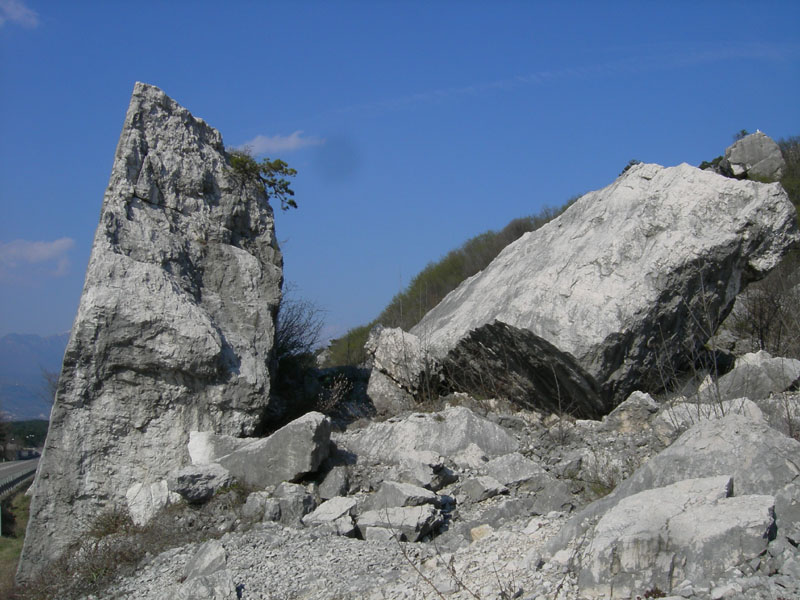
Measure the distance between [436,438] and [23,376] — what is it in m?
73.3

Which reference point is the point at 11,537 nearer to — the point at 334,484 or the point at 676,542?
the point at 334,484

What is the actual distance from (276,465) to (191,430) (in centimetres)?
112

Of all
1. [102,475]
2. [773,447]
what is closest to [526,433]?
[773,447]

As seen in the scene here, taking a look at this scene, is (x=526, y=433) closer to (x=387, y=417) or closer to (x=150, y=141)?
(x=387, y=417)

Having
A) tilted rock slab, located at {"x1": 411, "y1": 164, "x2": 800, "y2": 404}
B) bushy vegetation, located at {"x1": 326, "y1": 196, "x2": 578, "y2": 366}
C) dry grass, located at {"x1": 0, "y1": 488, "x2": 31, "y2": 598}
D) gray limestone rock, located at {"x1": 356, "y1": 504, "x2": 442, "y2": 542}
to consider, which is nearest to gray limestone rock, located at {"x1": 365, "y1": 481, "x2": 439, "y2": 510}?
gray limestone rock, located at {"x1": 356, "y1": 504, "x2": 442, "y2": 542}

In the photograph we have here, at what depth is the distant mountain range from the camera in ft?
47.9

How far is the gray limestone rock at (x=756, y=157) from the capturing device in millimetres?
22188

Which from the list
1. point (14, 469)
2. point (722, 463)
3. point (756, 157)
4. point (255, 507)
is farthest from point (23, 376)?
point (722, 463)

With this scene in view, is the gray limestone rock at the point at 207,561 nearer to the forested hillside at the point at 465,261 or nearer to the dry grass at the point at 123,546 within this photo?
the dry grass at the point at 123,546

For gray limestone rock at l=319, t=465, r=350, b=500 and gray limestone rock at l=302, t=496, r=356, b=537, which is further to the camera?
gray limestone rock at l=319, t=465, r=350, b=500

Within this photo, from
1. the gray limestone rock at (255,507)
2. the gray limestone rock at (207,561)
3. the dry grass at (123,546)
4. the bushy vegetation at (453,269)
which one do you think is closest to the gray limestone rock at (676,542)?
the gray limestone rock at (207,561)

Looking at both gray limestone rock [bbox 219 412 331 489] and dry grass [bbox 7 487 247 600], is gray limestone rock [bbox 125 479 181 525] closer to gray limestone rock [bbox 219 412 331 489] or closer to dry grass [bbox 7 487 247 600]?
dry grass [bbox 7 487 247 600]

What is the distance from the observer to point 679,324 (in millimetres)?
6609

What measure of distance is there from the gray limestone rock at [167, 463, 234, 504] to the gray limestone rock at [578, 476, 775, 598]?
9.93 feet
